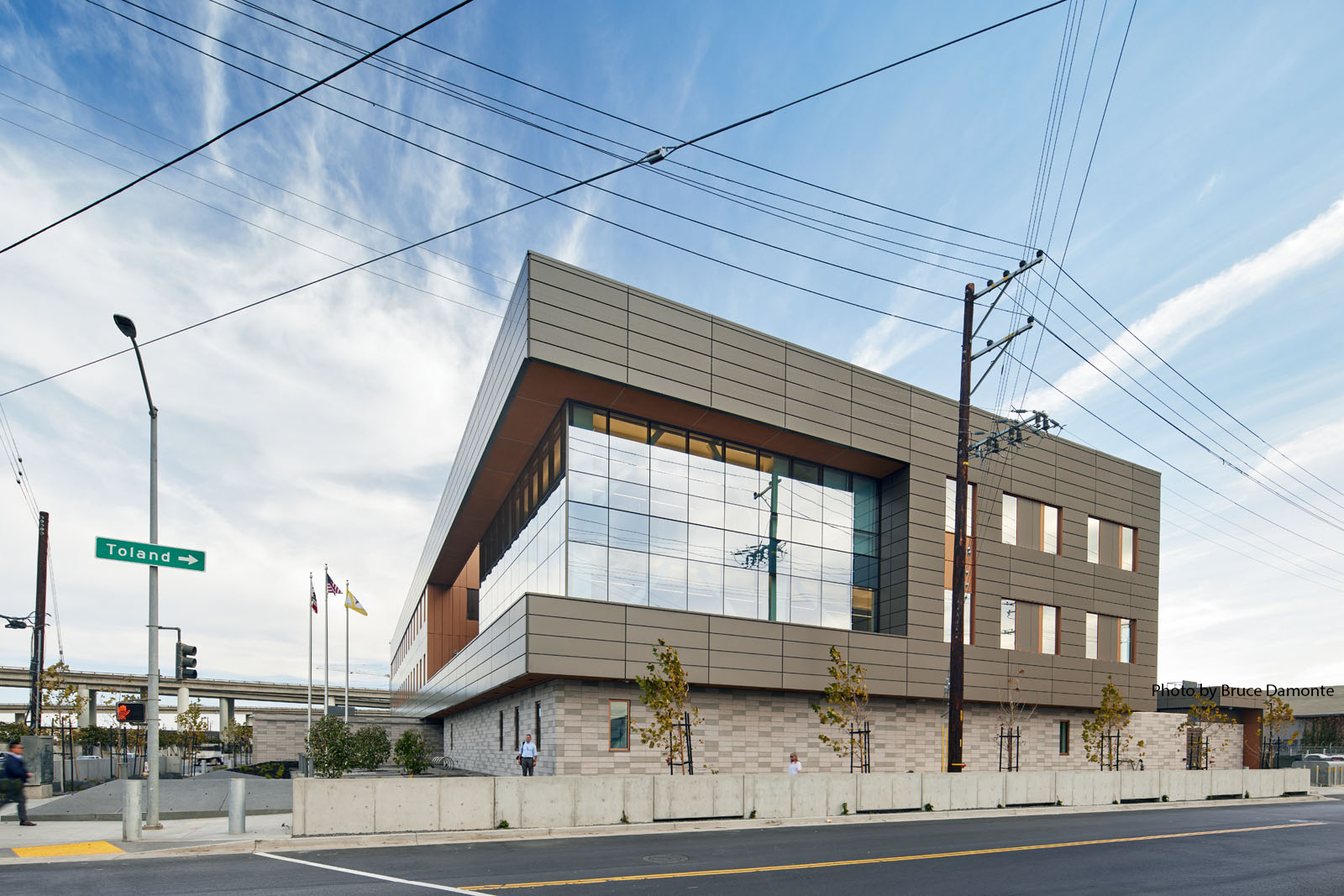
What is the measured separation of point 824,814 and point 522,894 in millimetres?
11528

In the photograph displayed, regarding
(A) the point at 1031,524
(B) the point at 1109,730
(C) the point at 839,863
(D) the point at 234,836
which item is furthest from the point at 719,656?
(B) the point at 1109,730

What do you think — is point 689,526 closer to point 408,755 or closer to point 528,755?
point 528,755

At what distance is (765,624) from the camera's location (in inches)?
1099

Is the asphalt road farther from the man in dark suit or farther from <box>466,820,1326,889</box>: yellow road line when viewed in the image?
the man in dark suit

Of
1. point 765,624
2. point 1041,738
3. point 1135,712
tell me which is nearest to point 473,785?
point 765,624

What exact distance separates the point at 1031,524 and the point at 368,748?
90.0ft

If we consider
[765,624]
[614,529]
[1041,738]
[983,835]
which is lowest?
[1041,738]

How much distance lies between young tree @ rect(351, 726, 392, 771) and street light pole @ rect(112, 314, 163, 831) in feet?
44.7

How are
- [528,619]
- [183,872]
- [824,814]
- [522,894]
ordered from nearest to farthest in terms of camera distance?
1. [522,894]
2. [183,872]
3. [824,814]
4. [528,619]

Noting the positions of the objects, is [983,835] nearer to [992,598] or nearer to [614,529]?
[614,529]

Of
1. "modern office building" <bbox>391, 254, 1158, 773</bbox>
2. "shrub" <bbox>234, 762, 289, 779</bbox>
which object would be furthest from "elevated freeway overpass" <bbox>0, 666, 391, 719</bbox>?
"modern office building" <bbox>391, 254, 1158, 773</bbox>

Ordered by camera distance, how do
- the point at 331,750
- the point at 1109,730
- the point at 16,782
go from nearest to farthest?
the point at 16,782
the point at 331,750
the point at 1109,730

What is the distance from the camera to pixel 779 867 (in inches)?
544

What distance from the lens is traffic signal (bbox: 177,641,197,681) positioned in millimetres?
18844
